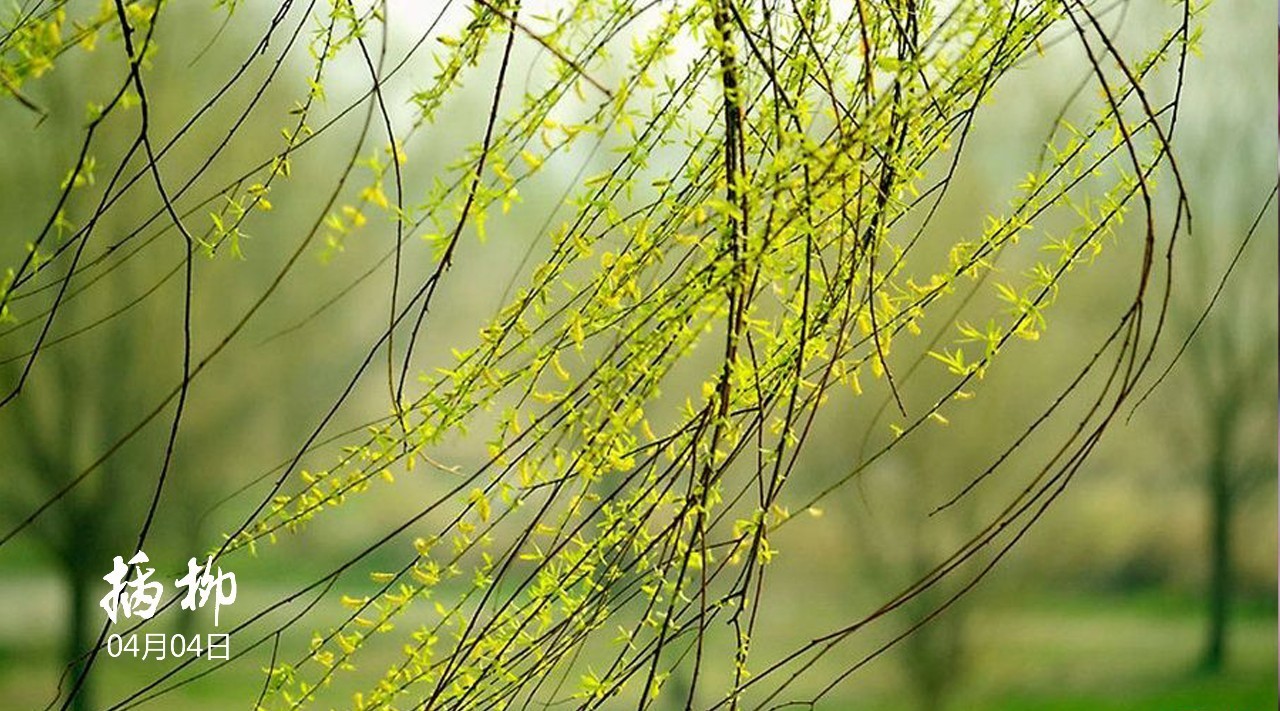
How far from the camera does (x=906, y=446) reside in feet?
6.82

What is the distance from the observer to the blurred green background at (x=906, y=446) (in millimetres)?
1704

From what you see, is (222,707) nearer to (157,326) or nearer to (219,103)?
(157,326)

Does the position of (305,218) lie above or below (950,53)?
above

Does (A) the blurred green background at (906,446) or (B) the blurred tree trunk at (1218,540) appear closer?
(A) the blurred green background at (906,446)

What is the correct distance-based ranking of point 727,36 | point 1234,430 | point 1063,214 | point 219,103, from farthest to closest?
point 1234,430 → point 1063,214 → point 219,103 → point 727,36

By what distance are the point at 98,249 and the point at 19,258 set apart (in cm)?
10

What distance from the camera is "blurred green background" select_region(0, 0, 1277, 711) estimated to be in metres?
1.70

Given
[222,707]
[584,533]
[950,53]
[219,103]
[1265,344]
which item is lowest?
[950,53]

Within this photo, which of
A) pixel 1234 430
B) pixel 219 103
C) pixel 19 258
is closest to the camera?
pixel 19 258

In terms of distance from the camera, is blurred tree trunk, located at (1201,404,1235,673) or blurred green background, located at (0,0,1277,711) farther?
blurred tree trunk, located at (1201,404,1235,673)

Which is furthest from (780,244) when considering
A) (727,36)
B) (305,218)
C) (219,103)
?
(219,103)

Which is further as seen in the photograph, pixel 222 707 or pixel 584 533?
pixel 584 533

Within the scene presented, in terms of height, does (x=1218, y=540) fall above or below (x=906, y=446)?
below

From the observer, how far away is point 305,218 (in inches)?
69.0
